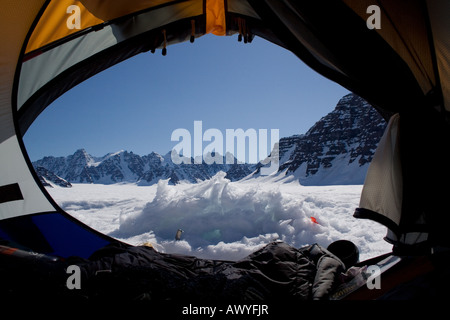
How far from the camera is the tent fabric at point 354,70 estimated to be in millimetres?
1634

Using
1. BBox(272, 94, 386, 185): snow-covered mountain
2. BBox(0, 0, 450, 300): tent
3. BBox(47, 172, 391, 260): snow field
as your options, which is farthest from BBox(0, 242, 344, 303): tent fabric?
BBox(272, 94, 386, 185): snow-covered mountain

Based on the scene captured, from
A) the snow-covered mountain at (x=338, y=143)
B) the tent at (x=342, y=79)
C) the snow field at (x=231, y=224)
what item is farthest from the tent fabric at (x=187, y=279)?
the snow-covered mountain at (x=338, y=143)

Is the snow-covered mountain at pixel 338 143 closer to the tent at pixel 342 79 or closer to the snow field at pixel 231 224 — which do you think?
the snow field at pixel 231 224

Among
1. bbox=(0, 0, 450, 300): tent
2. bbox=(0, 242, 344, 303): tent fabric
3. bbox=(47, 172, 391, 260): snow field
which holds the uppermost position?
bbox=(0, 0, 450, 300): tent

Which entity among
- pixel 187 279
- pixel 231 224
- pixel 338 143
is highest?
pixel 338 143

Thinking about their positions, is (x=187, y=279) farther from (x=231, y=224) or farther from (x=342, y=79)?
(x=231, y=224)

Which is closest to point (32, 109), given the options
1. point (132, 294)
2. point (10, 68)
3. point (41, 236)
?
point (10, 68)

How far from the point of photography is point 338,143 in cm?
10775

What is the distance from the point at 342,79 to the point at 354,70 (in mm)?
190

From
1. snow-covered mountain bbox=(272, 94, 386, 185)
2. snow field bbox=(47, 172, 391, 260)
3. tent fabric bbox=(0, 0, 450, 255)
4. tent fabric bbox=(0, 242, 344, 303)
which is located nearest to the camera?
tent fabric bbox=(0, 242, 344, 303)

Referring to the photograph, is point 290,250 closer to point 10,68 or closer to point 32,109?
→ point 10,68

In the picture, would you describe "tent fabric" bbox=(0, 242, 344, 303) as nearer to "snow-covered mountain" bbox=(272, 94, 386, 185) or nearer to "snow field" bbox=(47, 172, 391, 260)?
"snow field" bbox=(47, 172, 391, 260)

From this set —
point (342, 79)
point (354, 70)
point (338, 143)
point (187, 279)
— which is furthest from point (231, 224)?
point (338, 143)

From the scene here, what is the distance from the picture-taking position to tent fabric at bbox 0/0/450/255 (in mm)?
1634
